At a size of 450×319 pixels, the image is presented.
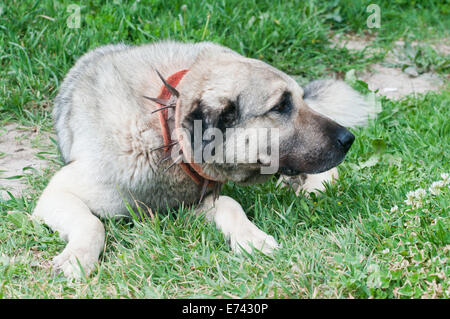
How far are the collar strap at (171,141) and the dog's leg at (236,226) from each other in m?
0.14

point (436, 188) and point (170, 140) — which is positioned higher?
point (170, 140)

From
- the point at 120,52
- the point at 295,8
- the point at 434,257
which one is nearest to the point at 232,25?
the point at 295,8

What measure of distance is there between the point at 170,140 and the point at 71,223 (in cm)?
75

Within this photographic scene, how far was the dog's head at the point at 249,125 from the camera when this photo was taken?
9.29 ft

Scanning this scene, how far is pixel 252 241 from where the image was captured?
292 centimetres

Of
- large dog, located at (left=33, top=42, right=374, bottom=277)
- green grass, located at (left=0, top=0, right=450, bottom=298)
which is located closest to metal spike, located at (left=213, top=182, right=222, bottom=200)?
large dog, located at (left=33, top=42, right=374, bottom=277)

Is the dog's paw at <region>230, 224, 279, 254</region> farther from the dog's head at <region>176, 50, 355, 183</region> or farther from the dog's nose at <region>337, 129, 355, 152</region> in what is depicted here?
the dog's nose at <region>337, 129, 355, 152</region>

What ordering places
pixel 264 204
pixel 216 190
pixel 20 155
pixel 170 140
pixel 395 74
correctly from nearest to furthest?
pixel 170 140 → pixel 216 190 → pixel 264 204 → pixel 20 155 → pixel 395 74

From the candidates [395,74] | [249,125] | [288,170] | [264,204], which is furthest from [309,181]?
[395,74]

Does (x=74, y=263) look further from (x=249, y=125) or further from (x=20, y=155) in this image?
(x=20, y=155)

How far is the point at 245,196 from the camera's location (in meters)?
3.51

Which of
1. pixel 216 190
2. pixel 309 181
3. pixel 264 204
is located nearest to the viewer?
pixel 216 190

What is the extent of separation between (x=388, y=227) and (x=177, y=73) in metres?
1.47

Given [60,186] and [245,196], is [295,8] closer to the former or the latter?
[245,196]
